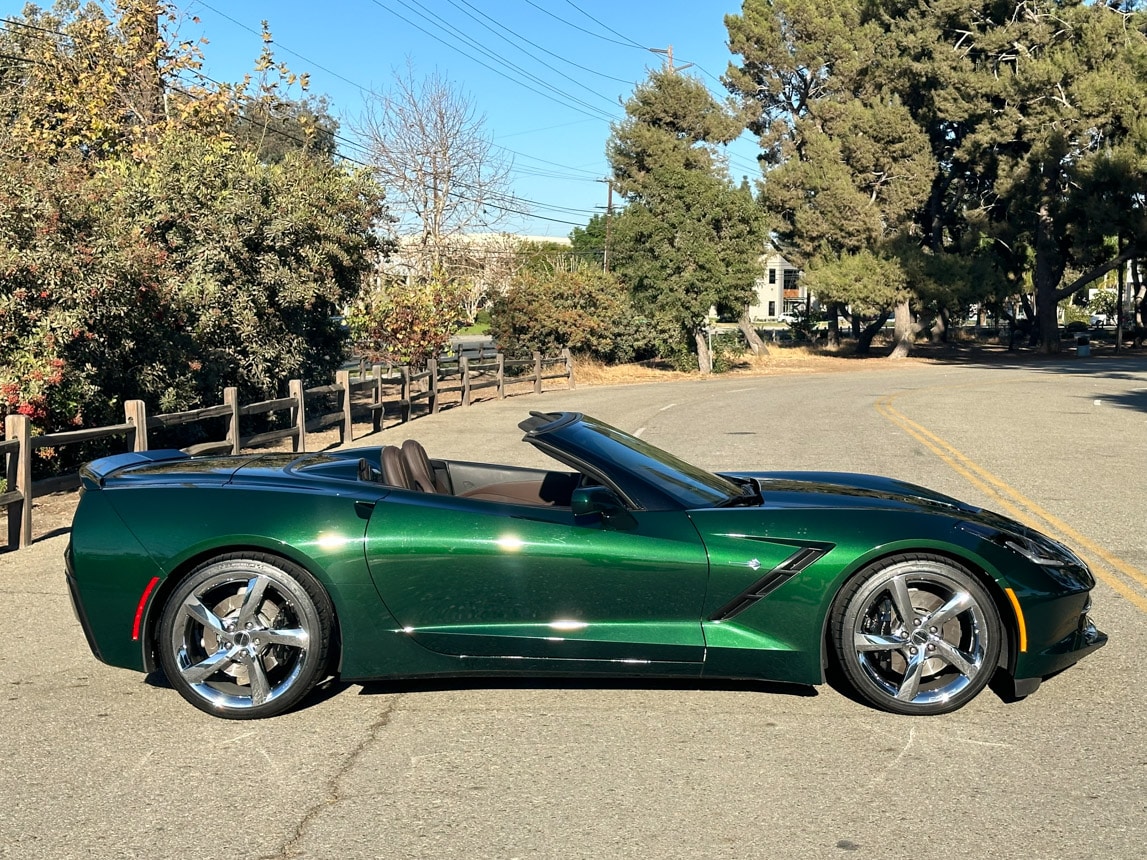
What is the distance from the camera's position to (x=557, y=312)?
3716 cm

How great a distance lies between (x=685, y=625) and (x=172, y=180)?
1422 cm

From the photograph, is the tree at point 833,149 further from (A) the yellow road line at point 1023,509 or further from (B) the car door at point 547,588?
(B) the car door at point 547,588

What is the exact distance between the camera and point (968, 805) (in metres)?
3.79

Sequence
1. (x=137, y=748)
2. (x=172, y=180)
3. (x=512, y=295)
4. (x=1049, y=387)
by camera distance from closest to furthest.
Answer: (x=137, y=748)
(x=172, y=180)
(x=1049, y=387)
(x=512, y=295)

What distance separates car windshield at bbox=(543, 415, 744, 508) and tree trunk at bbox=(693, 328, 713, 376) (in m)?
37.7

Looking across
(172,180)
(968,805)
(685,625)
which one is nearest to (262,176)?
(172,180)

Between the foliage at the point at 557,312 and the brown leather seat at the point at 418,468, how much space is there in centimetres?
3146

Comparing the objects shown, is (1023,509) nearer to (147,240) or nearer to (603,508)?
(603,508)

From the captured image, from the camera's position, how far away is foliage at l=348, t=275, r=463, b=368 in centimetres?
2548

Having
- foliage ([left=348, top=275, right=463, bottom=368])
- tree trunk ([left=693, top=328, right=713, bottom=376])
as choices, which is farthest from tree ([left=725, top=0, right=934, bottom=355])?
foliage ([left=348, top=275, right=463, bottom=368])

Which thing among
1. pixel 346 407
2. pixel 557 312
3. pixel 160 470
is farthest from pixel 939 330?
pixel 160 470

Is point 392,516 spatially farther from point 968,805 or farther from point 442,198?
point 442,198

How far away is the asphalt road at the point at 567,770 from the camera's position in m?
3.56

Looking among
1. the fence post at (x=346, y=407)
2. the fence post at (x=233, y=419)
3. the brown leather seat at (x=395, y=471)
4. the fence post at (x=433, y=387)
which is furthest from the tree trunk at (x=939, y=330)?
the brown leather seat at (x=395, y=471)
